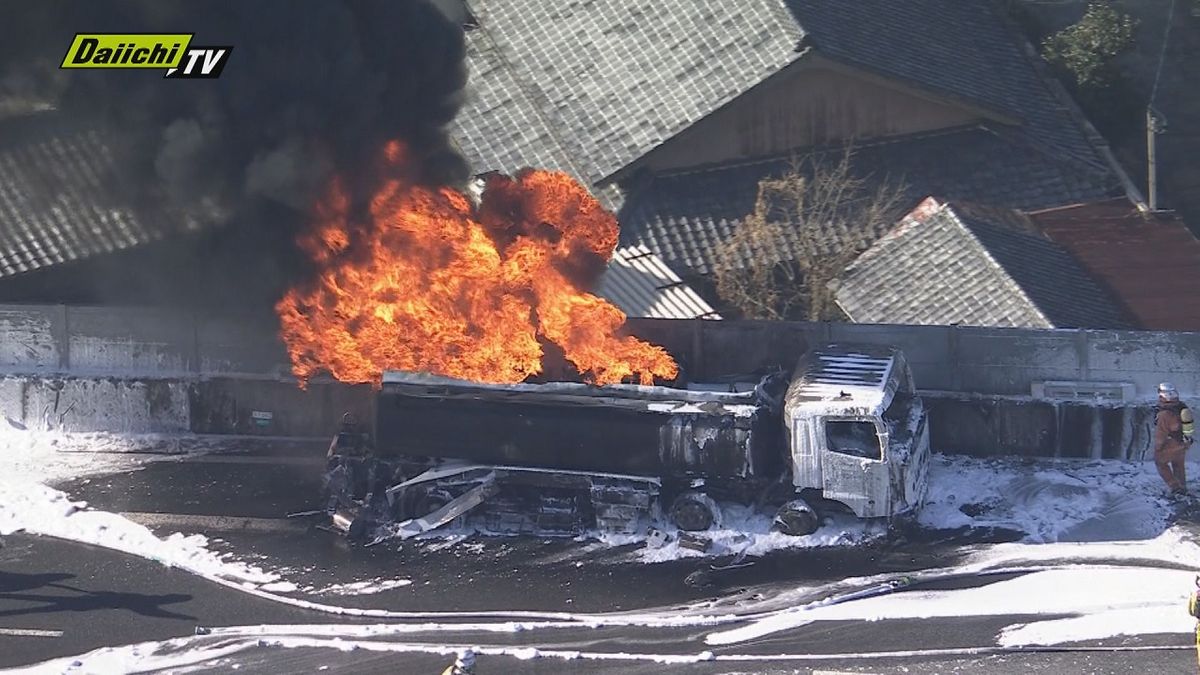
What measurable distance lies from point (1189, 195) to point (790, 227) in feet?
30.7

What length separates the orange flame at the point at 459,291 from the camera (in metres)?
20.4

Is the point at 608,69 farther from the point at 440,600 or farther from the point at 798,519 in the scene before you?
the point at 440,600

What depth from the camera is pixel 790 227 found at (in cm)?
2652

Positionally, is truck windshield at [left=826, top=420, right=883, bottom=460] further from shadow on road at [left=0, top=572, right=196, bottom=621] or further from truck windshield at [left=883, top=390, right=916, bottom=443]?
shadow on road at [left=0, top=572, right=196, bottom=621]

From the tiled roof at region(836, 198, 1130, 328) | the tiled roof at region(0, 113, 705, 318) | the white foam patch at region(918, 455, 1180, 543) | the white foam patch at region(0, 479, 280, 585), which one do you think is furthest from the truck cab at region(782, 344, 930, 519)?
the white foam patch at region(0, 479, 280, 585)

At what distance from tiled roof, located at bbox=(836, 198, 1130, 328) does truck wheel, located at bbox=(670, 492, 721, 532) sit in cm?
599

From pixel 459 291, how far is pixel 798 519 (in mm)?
5829

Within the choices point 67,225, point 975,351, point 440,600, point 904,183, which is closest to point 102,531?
point 440,600

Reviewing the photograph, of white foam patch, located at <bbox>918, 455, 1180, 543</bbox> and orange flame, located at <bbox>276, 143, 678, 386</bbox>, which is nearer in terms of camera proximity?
white foam patch, located at <bbox>918, 455, 1180, 543</bbox>

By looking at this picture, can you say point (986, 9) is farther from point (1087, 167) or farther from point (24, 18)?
point (24, 18)

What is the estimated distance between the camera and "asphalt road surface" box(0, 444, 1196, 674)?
1587 centimetres

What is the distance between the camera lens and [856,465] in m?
18.4

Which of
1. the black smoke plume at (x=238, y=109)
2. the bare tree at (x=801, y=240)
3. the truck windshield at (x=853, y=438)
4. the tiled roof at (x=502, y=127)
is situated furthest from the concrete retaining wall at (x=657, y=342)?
the tiled roof at (x=502, y=127)

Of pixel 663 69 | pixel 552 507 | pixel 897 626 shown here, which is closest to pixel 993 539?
pixel 897 626
